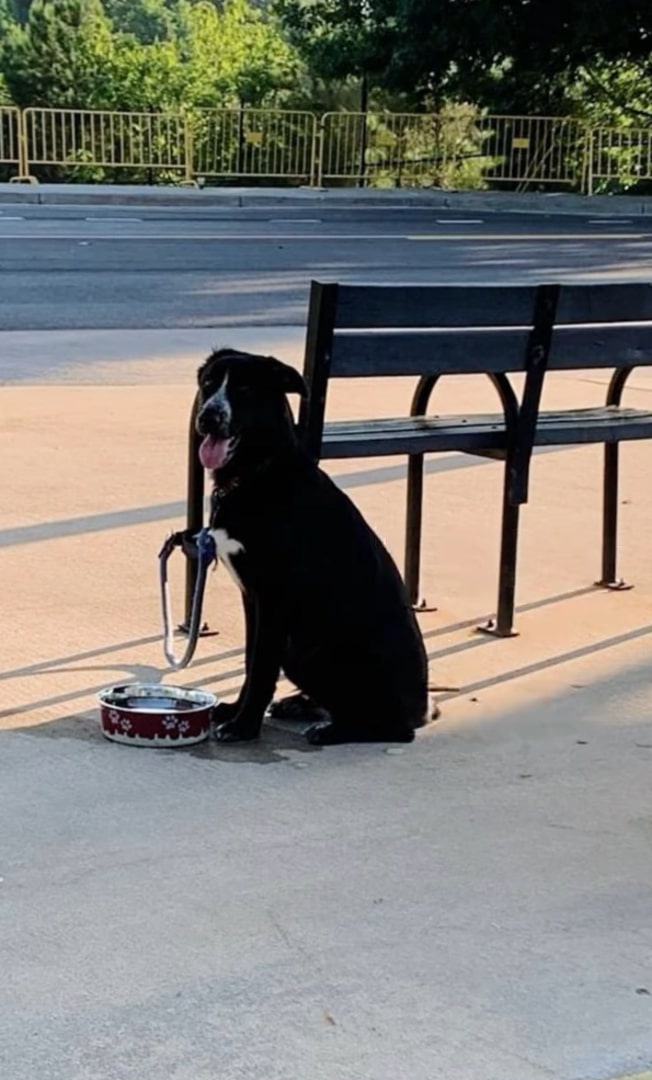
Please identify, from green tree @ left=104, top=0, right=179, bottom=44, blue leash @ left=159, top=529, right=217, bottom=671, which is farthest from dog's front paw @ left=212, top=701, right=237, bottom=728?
green tree @ left=104, top=0, right=179, bottom=44

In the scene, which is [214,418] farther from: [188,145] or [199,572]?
[188,145]

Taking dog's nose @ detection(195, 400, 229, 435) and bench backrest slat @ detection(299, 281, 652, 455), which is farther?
bench backrest slat @ detection(299, 281, 652, 455)

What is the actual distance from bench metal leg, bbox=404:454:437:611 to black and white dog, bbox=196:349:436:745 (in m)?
1.17

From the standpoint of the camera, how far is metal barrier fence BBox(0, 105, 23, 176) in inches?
1180

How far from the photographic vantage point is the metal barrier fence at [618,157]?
33219 millimetres

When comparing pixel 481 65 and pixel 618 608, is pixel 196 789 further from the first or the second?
pixel 481 65

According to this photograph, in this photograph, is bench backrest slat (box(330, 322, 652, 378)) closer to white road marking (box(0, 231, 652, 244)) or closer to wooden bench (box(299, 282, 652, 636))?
wooden bench (box(299, 282, 652, 636))

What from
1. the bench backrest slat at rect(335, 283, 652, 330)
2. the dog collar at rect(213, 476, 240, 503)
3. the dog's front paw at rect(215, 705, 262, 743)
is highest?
the bench backrest slat at rect(335, 283, 652, 330)

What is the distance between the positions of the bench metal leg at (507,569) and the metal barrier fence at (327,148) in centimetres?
2633

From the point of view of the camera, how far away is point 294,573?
4.13 m

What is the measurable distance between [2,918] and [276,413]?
157 cm

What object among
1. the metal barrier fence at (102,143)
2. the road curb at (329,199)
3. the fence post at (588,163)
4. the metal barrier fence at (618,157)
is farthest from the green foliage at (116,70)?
the metal barrier fence at (618,157)

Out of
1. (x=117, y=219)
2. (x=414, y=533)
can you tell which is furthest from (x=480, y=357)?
(x=117, y=219)

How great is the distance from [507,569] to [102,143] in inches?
1074
